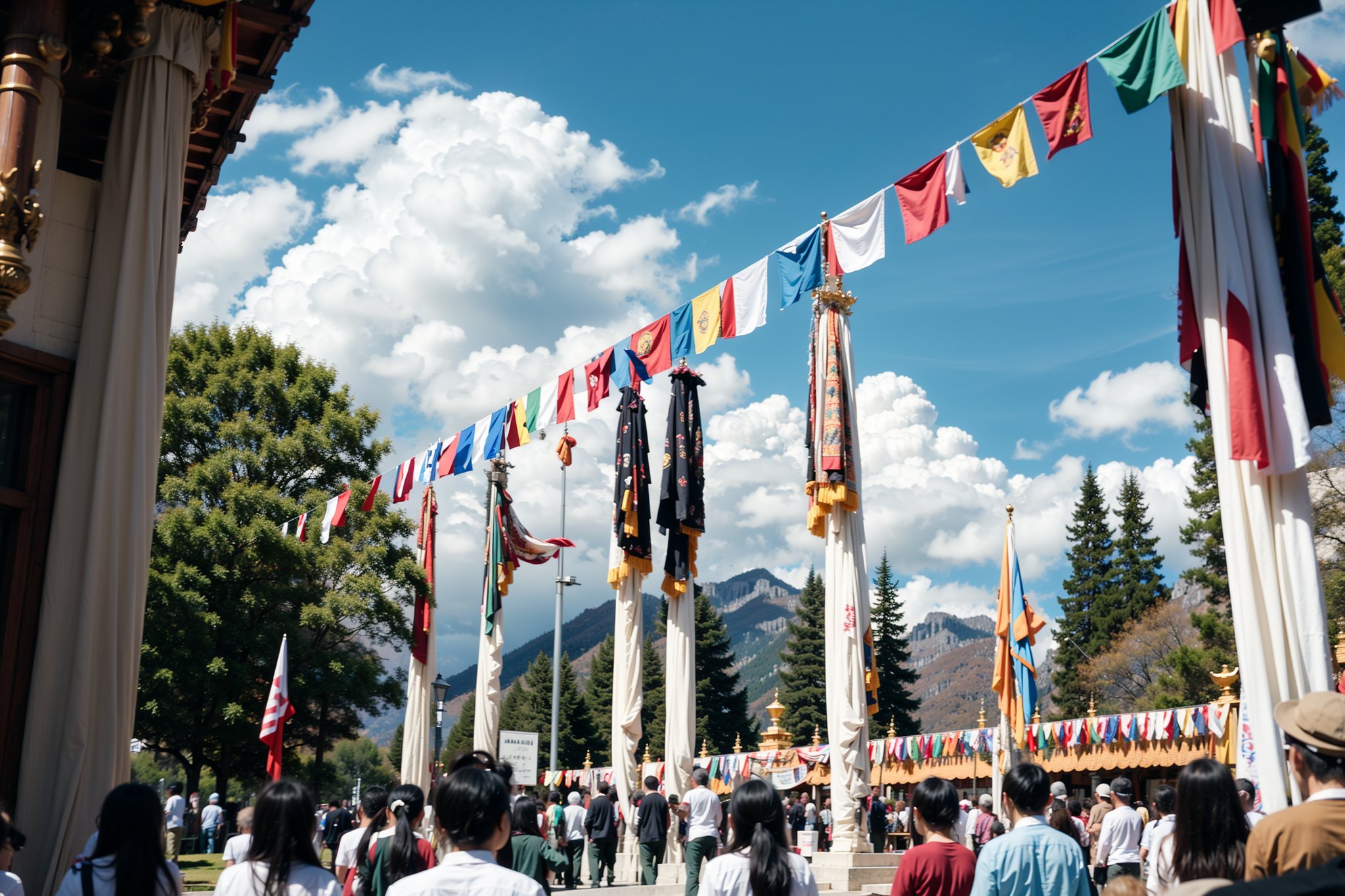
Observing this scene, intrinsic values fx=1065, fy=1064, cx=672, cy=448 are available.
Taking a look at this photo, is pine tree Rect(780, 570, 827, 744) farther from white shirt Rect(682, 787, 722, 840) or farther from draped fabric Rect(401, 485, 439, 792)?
white shirt Rect(682, 787, 722, 840)

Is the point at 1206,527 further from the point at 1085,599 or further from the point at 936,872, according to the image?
the point at 936,872

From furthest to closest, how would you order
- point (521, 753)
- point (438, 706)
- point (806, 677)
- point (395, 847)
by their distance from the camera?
point (806, 677), point (438, 706), point (521, 753), point (395, 847)

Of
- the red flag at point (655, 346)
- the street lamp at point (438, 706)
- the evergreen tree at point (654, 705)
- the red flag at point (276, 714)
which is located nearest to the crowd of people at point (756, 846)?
the red flag at point (276, 714)

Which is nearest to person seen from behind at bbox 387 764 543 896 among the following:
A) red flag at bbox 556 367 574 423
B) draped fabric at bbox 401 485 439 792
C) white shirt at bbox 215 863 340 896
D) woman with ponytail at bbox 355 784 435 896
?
white shirt at bbox 215 863 340 896

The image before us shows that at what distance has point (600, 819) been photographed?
17.0 m

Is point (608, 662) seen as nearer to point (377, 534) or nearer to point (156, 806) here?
point (377, 534)

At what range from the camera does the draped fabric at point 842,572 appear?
15461 mm

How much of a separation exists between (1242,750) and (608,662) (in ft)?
202

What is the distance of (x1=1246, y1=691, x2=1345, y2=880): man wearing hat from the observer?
3236mm

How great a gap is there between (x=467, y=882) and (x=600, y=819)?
1451 centimetres

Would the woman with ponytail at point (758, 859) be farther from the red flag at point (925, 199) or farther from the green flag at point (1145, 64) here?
the red flag at point (925, 199)

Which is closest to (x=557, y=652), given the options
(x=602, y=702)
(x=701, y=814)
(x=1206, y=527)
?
(x=701, y=814)

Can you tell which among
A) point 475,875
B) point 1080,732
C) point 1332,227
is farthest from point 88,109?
point 1332,227

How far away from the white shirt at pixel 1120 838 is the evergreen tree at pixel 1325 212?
29371 mm
